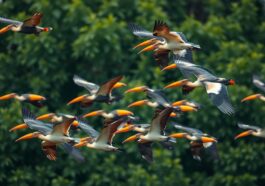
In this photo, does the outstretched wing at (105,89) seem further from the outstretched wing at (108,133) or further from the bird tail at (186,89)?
the bird tail at (186,89)

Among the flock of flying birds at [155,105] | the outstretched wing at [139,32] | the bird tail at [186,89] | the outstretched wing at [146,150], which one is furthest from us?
the outstretched wing at [139,32]

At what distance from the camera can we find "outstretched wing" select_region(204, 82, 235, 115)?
1645 cm

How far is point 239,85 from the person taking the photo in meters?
21.4

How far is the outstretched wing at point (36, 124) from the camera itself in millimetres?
17641

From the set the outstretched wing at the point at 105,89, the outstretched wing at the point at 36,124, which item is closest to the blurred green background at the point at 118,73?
the outstretched wing at the point at 36,124

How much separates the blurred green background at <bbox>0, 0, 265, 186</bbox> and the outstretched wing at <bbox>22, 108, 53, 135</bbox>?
7.97ft

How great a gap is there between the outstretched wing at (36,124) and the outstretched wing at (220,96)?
6.42 ft

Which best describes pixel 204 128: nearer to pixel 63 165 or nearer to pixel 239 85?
pixel 239 85

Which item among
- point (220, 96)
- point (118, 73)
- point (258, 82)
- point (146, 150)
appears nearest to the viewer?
point (220, 96)

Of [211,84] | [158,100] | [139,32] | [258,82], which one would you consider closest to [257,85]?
[258,82]

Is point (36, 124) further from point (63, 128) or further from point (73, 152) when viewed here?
point (63, 128)

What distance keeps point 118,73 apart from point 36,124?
13.0 ft

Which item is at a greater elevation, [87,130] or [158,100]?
[158,100]

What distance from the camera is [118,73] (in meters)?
Result: 21.8
